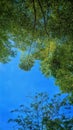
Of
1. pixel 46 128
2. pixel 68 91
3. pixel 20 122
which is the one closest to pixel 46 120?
pixel 46 128

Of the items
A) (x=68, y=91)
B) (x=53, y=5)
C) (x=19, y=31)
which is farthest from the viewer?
(x=68, y=91)

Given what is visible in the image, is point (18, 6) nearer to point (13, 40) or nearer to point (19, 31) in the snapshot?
point (19, 31)

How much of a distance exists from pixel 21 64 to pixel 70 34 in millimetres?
6665

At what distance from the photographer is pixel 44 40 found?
70.4 feet

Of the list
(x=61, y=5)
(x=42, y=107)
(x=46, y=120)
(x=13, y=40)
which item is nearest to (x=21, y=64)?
(x=13, y=40)

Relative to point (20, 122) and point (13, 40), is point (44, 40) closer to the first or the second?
point (13, 40)

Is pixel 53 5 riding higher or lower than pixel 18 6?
lower

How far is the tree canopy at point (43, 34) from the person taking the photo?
1859 cm

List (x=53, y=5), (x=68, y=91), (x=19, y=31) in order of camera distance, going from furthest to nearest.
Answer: (x=68, y=91) < (x=19, y=31) < (x=53, y=5)

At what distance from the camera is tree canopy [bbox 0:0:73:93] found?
18594mm

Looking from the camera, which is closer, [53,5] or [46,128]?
[53,5]

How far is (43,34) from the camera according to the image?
20.8 m

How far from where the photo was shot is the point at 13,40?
2255 cm

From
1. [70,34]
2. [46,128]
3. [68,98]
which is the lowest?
[46,128]
